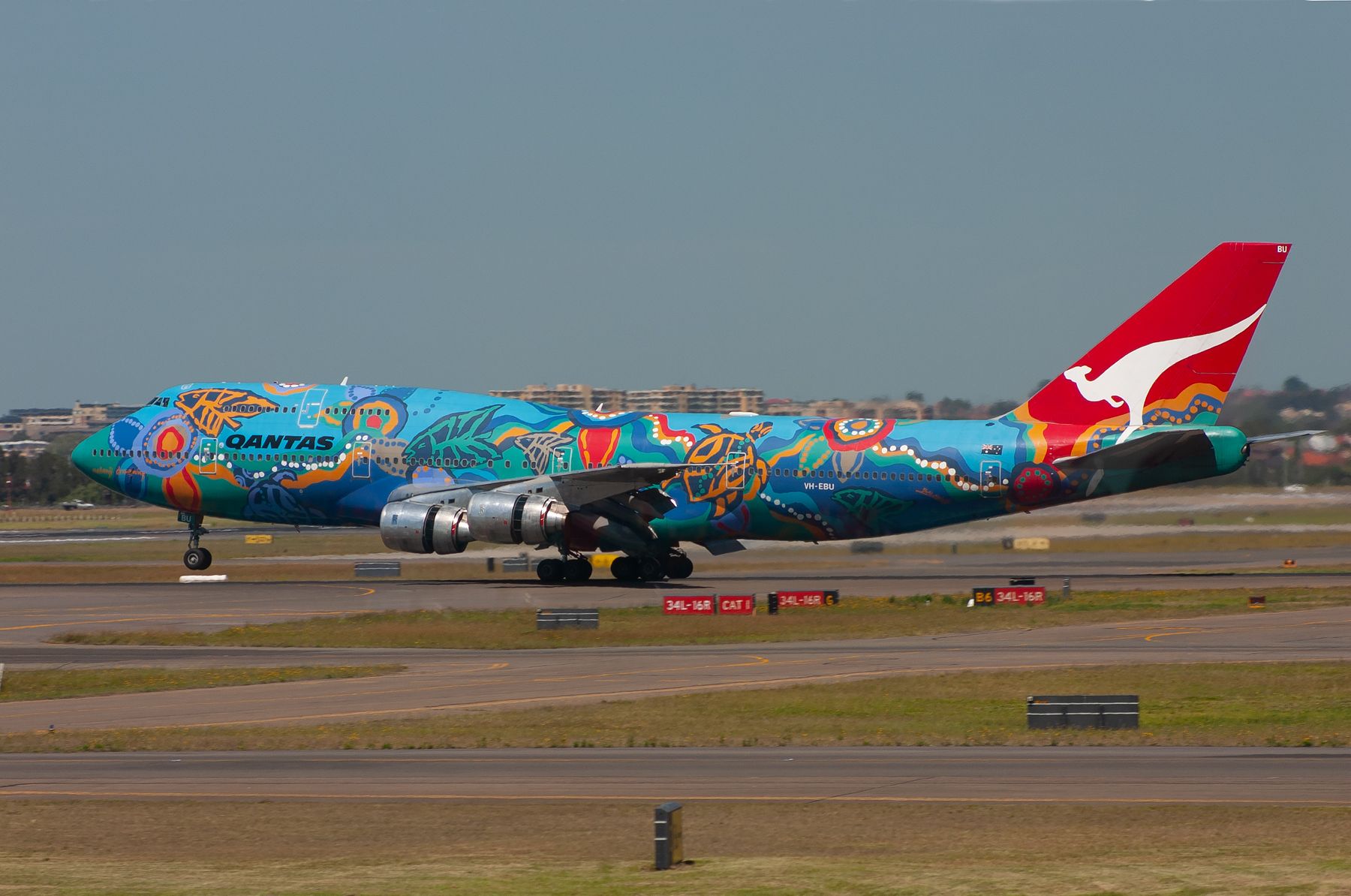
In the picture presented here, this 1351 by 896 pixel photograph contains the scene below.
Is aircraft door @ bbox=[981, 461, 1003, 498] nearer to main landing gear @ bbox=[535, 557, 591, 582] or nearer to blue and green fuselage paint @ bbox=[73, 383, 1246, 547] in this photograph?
blue and green fuselage paint @ bbox=[73, 383, 1246, 547]

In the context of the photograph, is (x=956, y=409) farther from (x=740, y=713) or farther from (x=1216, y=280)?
(x=740, y=713)

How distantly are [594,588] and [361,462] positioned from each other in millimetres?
9672

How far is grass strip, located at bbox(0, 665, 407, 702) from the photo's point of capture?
2953 centimetres

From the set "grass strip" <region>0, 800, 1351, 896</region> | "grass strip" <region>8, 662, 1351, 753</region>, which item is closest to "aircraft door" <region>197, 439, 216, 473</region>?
"grass strip" <region>8, 662, 1351, 753</region>

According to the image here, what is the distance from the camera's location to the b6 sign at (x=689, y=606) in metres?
41.6

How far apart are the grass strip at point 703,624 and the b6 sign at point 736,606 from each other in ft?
1.95

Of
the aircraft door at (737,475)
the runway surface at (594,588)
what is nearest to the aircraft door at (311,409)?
the runway surface at (594,588)

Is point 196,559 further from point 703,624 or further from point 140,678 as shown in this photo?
point 703,624

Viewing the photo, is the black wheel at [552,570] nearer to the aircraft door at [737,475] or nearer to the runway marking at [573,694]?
the aircraft door at [737,475]

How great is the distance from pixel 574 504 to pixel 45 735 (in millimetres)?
25598

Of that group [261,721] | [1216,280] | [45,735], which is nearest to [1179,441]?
[1216,280]

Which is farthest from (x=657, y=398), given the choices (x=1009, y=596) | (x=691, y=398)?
(x=1009, y=596)

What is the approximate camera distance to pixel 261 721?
82.1 feet

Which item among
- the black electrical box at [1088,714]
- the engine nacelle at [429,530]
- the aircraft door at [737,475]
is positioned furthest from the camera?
the aircraft door at [737,475]
